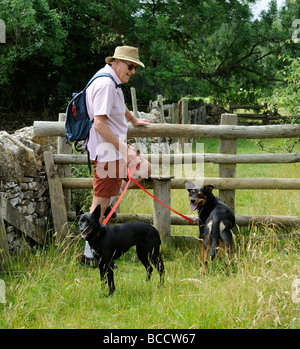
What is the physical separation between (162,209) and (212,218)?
977 millimetres

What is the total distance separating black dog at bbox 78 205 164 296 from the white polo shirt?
0.78 metres

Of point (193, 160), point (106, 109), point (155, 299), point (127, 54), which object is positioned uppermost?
point (127, 54)

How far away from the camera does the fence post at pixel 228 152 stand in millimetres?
6105

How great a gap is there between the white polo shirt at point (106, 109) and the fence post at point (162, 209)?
1.15m

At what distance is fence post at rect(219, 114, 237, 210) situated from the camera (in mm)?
6105

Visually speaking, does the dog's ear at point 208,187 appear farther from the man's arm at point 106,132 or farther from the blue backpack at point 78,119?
the blue backpack at point 78,119

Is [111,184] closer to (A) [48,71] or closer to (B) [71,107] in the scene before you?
(B) [71,107]

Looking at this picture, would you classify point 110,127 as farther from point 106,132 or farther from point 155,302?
point 155,302

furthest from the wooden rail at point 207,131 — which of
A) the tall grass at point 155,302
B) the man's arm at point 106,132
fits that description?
the tall grass at point 155,302

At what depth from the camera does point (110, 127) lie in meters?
4.66

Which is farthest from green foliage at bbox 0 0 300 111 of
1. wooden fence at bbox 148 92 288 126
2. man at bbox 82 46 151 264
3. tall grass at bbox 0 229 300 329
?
tall grass at bbox 0 229 300 329

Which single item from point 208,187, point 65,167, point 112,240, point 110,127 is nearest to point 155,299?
point 112,240
